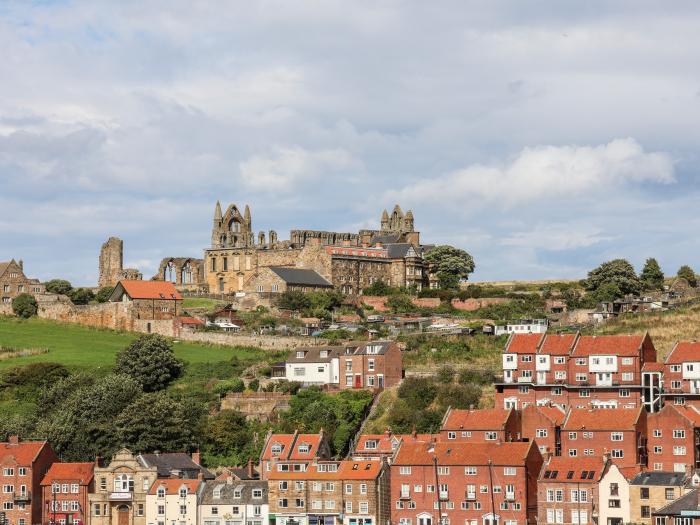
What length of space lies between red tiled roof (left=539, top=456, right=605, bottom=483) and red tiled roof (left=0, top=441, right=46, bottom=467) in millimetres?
31088

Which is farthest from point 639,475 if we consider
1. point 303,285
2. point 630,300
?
point 303,285

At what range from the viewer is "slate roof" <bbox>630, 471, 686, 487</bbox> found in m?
81.6

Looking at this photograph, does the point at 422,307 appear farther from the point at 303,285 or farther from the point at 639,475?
the point at 639,475

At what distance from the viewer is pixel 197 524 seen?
88.2 metres

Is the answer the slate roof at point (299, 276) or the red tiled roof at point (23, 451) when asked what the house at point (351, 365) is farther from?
the slate roof at point (299, 276)

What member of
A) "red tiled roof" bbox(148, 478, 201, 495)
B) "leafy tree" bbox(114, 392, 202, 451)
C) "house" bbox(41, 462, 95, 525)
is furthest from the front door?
"leafy tree" bbox(114, 392, 202, 451)

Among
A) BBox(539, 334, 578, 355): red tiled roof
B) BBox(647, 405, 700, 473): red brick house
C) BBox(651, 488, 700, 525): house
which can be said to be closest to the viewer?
BBox(651, 488, 700, 525): house

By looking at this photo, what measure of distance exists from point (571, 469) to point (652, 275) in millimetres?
65428

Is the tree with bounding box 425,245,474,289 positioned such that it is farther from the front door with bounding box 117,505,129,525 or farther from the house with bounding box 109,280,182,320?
the front door with bounding box 117,505,129,525

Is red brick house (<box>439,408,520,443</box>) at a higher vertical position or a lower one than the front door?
higher

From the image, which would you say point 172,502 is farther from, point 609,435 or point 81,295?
point 81,295

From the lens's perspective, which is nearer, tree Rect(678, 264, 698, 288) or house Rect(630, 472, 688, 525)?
house Rect(630, 472, 688, 525)

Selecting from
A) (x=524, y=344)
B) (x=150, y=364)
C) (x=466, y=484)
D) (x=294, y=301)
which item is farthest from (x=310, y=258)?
(x=466, y=484)

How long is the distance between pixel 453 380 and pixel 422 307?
33.1 m
